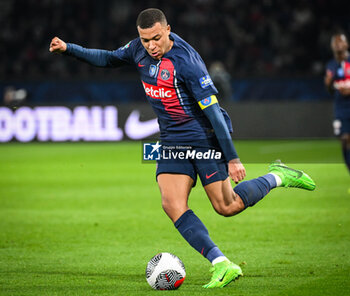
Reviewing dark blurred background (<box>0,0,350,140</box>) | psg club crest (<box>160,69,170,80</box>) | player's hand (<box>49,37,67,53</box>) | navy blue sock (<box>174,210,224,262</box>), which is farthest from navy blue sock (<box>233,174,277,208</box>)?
dark blurred background (<box>0,0,350,140</box>)

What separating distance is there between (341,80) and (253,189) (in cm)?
567

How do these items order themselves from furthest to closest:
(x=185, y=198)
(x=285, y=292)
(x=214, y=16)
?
(x=214, y=16) → (x=185, y=198) → (x=285, y=292)

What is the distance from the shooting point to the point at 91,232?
736cm

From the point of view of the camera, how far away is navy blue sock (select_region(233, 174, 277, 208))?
205 inches

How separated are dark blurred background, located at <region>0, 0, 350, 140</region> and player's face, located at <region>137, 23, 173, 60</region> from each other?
13.9 m

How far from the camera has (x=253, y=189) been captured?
5.32 meters

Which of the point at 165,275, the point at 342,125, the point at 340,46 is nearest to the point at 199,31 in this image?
the point at 342,125

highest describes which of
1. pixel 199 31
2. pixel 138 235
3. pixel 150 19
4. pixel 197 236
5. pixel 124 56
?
pixel 199 31

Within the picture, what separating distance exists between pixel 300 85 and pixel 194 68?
50.2 ft

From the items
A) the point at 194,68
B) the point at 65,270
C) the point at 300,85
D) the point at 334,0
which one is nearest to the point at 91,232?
the point at 65,270

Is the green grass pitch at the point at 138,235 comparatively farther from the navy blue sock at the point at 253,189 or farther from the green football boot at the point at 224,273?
the navy blue sock at the point at 253,189

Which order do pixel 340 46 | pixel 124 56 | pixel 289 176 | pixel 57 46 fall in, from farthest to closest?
pixel 340 46 → pixel 289 176 → pixel 124 56 → pixel 57 46

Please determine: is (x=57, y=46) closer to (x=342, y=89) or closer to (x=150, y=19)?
(x=150, y=19)

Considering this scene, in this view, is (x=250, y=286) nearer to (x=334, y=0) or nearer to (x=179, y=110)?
(x=179, y=110)
